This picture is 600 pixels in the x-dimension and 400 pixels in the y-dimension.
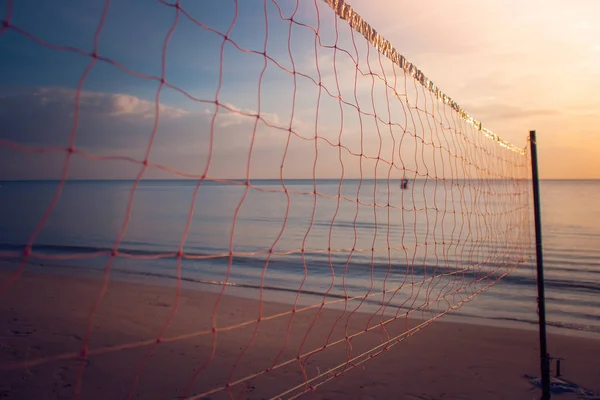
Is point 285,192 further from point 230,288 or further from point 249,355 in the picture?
point 230,288

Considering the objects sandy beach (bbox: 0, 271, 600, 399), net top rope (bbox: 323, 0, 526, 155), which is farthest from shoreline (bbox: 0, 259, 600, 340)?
net top rope (bbox: 323, 0, 526, 155)

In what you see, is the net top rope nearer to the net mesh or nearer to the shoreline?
the net mesh

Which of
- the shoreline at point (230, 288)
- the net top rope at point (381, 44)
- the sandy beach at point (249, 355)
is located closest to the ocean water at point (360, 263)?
the shoreline at point (230, 288)

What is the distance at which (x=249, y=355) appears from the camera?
4.20 metres

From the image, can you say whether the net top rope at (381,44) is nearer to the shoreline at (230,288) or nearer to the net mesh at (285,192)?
the net mesh at (285,192)

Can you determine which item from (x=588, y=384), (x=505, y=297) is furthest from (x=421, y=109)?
(x=505, y=297)

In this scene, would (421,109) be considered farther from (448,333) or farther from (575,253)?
(575,253)

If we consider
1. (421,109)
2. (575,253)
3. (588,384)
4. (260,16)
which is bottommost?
(588,384)

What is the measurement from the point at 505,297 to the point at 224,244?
7.85 metres

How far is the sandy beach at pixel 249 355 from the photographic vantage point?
11.1 feet

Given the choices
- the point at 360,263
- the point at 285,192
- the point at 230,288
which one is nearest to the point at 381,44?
the point at 285,192

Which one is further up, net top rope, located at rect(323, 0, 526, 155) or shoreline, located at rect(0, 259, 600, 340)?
net top rope, located at rect(323, 0, 526, 155)

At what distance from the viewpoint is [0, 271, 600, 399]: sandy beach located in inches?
134

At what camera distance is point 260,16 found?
9.11 feet
